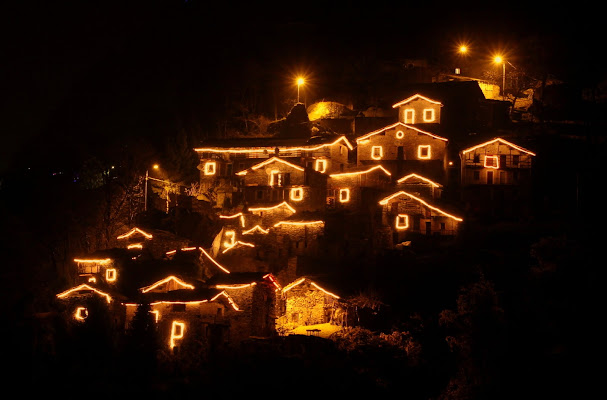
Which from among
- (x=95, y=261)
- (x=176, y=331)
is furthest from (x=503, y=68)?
(x=95, y=261)

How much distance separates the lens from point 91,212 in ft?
139

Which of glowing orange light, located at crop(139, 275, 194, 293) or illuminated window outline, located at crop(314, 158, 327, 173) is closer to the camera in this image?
glowing orange light, located at crop(139, 275, 194, 293)

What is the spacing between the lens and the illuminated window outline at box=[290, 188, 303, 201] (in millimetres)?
35750

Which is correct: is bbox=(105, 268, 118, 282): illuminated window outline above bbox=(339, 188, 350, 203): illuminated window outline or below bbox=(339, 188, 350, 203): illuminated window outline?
below

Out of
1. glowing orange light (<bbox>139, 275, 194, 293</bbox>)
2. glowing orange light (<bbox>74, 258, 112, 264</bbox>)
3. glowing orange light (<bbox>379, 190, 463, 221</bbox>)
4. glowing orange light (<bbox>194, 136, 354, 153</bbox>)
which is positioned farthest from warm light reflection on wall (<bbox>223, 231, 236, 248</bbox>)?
glowing orange light (<bbox>379, 190, 463, 221</bbox>)

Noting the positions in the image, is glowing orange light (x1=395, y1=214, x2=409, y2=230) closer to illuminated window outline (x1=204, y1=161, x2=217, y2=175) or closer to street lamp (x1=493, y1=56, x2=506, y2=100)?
illuminated window outline (x1=204, y1=161, x2=217, y2=175)

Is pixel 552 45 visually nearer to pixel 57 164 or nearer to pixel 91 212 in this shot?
pixel 91 212

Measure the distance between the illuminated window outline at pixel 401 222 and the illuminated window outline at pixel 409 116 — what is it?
388 inches

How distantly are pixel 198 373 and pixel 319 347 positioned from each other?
5946mm

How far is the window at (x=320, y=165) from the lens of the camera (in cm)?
3791

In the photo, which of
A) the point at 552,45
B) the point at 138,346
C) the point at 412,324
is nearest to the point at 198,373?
the point at 138,346

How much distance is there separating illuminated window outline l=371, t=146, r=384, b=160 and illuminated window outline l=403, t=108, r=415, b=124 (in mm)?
3536

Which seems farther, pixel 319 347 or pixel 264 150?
pixel 264 150

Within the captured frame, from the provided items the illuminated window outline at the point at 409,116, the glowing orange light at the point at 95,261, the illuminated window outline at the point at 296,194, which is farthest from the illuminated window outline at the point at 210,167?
the illuminated window outline at the point at 409,116
